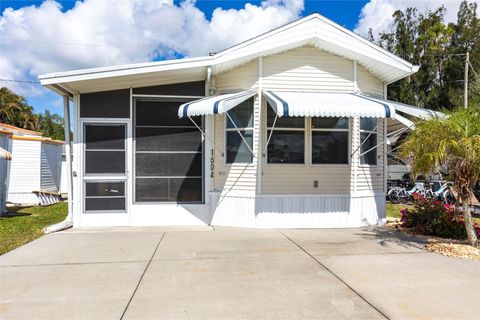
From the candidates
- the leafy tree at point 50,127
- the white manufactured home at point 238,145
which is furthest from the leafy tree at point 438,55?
the leafy tree at point 50,127

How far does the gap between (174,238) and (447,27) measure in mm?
21948

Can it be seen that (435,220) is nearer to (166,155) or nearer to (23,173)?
(166,155)

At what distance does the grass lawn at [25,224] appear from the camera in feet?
23.2

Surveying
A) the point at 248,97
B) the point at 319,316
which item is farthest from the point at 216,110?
the point at 319,316

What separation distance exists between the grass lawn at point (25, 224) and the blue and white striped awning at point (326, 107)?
5.64 metres

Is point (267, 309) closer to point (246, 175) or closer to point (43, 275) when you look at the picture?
point (43, 275)

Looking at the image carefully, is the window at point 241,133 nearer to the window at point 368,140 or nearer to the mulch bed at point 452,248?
the window at point 368,140

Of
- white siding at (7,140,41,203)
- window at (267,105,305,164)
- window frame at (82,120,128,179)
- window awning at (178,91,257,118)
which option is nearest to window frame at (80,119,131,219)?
window frame at (82,120,128,179)

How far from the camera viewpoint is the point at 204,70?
27.6ft

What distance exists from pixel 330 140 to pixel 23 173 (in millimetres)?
11369

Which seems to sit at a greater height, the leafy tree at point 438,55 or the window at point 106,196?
the leafy tree at point 438,55

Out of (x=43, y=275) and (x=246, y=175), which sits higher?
(x=246, y=175)

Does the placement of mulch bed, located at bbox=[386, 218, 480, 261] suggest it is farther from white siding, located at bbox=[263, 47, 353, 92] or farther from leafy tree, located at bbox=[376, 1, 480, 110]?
leafy tree, located at bbox=[376, 1, 480, 110]

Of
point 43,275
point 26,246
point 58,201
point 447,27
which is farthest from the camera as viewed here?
point 447,27
